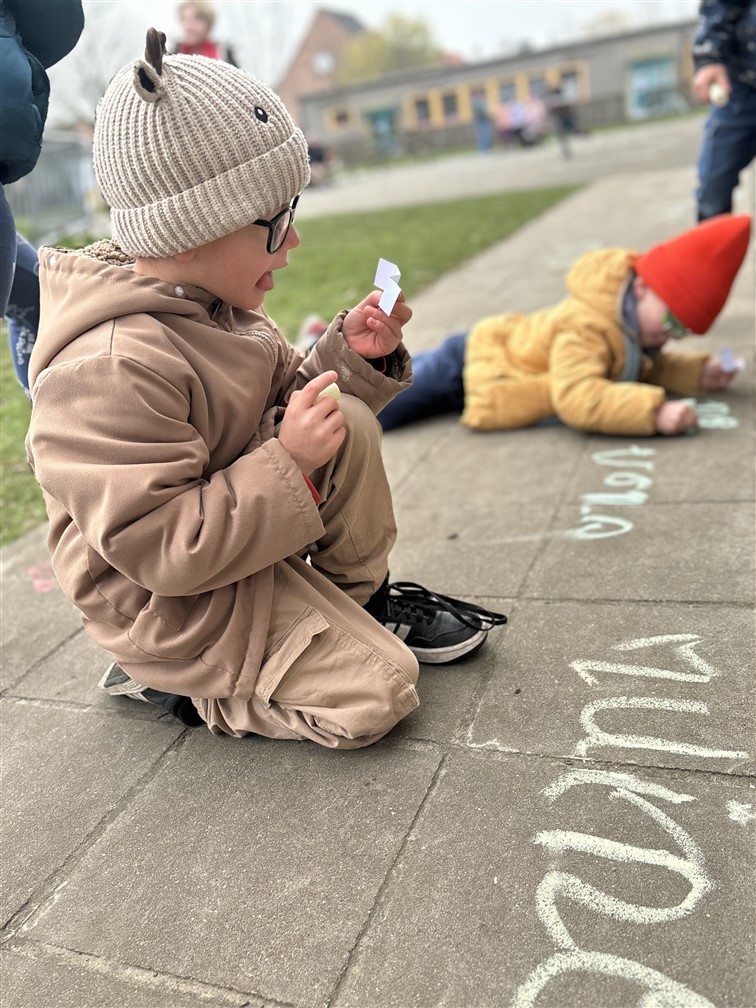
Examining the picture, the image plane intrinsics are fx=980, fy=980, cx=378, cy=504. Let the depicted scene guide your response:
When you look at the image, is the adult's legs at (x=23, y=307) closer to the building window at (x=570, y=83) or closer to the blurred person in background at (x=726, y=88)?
the blurred person in background at (x=726, y=88)

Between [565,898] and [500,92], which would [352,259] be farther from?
[500,92]

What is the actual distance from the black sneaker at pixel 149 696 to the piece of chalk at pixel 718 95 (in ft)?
11.8

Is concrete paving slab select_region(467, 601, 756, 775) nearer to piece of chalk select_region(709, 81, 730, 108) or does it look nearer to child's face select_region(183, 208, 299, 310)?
child's face select_region(183, 208, 299, 310)

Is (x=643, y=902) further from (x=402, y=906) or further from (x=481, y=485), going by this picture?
(x=481, y=485)

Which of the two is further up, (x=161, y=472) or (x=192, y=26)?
(x=192, y=26)

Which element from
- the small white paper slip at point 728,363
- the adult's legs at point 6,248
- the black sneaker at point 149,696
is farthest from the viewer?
the small white paper slip at point 728,363

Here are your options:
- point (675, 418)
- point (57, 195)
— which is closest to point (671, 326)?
point (675, 418)

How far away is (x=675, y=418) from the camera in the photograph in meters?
3.46

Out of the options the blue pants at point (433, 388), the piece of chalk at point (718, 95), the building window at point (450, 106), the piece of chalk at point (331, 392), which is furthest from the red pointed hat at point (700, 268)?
the building window at point (450, 106)

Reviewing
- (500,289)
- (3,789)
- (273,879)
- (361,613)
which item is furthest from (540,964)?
(500,289)

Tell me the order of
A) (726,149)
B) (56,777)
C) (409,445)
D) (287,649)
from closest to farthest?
(287,649)
(56,777)
(409,445)
(726,149)

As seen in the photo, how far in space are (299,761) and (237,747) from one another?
168 millimetres

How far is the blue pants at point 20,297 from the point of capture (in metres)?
2.66

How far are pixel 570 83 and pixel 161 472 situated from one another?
51.4 m
